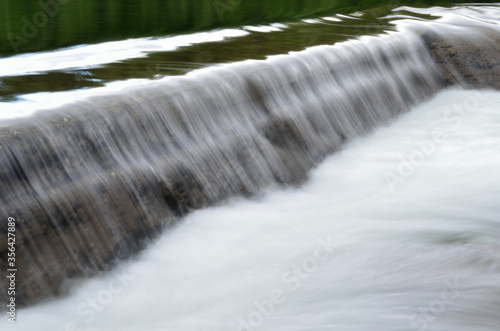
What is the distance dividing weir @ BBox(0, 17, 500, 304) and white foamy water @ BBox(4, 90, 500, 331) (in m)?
0.13

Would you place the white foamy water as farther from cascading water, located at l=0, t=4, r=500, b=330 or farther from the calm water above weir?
the calm water above weir

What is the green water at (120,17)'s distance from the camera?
664cm

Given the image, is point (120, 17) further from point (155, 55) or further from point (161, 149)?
point (161, 149)

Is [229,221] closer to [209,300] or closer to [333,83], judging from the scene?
[209,300]

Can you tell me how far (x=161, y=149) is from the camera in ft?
12.3

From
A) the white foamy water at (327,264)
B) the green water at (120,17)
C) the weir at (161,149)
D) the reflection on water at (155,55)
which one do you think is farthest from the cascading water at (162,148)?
the green water at (120,17)

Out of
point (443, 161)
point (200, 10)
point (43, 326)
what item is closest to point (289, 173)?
point (443, 161)

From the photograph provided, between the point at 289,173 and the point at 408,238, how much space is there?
39.6 inches

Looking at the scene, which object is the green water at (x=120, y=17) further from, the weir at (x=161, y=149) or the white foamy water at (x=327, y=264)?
the white foamy water at (x=327, y=264)

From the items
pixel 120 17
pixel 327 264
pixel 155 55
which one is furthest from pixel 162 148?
pixel 120 17

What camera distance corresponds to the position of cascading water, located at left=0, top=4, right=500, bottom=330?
307 cm

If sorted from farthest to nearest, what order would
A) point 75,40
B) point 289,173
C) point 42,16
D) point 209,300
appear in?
point 42,16 < point 75,40 < point 289,173 < point 209,300

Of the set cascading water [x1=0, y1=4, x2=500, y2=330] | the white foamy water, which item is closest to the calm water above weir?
cascading water [x1=0, y1=4, x2=500, y2=330]

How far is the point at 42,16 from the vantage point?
801 cm
